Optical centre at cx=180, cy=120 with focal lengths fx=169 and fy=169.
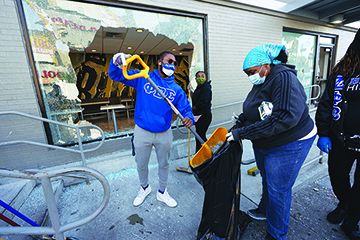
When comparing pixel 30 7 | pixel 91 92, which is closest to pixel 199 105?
pixel 30 7

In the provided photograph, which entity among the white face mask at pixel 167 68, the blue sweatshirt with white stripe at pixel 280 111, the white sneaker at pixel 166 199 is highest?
the white face mask at pixel 167 68

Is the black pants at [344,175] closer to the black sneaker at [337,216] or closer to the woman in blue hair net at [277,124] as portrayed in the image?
the black sneaker at [337,216]

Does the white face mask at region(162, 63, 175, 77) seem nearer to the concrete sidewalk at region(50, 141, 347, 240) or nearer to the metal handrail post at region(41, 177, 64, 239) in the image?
the metal handrail post at region(41, 177, 64, 239)

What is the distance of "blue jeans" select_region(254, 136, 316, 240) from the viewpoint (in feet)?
4.36

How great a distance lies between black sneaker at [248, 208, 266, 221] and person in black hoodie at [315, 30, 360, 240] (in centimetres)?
72

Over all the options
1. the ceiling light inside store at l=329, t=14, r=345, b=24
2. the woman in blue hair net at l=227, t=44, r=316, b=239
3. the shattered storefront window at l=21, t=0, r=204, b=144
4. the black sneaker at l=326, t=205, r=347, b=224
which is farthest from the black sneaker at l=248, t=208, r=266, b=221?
the ceiling light inside store at l=329, t=14, r=345, b=24

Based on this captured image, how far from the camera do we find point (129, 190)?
2.40m

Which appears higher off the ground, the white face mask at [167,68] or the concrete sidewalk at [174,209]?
the white face mask at [167,68]

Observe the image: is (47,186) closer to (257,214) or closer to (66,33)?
(257,214)

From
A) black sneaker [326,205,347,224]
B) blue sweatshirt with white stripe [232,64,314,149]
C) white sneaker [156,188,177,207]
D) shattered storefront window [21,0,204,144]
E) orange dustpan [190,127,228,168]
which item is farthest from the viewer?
shattered storefront window [21,0,204,144]

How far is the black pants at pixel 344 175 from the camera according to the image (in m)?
1.55

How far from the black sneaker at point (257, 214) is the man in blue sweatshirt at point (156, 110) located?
0.87m

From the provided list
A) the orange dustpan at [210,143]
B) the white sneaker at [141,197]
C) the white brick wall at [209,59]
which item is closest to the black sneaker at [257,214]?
the orange dustpan at [210,143]

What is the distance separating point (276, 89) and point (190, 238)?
5.12ft
